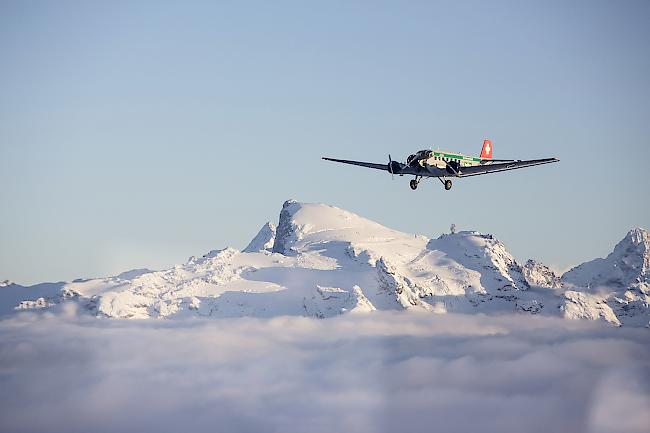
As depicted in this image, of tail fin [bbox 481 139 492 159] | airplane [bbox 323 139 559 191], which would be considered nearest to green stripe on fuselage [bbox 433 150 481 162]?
airplane [bbox 323 139 559 191]

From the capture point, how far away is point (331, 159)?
144625 millimetres

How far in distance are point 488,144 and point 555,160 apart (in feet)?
139

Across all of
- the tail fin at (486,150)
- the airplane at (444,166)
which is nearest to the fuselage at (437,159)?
the airplane at (444,166)

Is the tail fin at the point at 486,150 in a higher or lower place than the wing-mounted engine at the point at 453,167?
higher

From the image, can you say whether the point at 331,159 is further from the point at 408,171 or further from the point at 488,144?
the point at 488,144

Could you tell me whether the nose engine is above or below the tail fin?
below

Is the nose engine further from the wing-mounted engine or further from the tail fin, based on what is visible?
the tail fin

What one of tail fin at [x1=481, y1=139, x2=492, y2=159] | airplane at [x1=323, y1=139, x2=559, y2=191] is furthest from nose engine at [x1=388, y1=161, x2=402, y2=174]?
tail fin at [x1=481, y1=139, x2=492, y2=159]

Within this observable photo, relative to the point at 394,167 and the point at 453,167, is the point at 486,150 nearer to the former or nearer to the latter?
the point at 453,167

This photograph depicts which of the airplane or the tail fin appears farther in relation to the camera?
→ the tail fin

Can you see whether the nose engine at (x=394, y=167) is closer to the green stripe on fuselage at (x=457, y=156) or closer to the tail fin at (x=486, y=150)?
the green stripe on fuselage at (x=457, y=156)

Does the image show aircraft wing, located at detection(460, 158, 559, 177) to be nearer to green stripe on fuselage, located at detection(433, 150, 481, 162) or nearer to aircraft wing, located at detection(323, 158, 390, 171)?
green stripe on fuselage, located at detection(433, 150, 481, 162)

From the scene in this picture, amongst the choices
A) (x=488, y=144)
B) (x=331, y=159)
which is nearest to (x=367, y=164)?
(x=331, y=159)

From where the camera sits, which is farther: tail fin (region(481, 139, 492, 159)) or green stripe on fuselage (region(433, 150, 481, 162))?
tail fin (region(481, 139, 492, 159))
